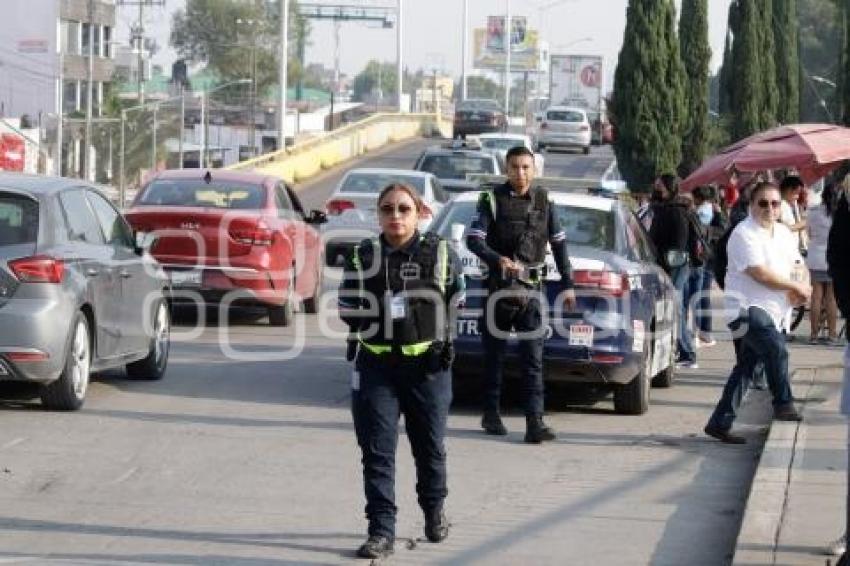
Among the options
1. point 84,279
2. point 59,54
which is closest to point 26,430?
point 84,279

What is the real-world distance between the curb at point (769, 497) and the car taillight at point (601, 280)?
1419 millimetres

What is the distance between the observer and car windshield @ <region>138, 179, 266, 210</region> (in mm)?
19284

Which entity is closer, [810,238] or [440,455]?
[440,455]

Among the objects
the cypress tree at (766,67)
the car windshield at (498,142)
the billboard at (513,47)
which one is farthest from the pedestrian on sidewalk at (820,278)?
the billboard at (513,47)

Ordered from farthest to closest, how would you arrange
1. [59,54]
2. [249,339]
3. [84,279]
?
[59,54]
[249,339]
[84,279]

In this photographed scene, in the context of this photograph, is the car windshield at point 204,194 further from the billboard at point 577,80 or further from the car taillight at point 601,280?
the billboard at point 577,80

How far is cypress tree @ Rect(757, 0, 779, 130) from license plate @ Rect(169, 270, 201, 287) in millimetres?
33213

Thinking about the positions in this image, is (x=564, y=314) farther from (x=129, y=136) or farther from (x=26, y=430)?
(x=129, y=136)

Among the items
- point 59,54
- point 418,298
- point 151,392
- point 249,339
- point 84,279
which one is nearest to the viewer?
point 418,298

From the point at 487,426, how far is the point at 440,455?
378cm

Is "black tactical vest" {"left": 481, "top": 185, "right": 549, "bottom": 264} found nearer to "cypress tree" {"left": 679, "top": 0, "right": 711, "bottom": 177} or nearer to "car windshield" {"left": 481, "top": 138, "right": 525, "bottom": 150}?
"cypress tree" {"left": 679, "top": 0, "right": 711, "bottom": 177}

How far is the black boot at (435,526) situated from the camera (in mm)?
9086

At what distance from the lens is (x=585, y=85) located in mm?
95875

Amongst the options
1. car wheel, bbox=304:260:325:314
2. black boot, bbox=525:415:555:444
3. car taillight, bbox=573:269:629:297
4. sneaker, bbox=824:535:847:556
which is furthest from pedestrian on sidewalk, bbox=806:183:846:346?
sneaker, bbox=824:535:847:556
